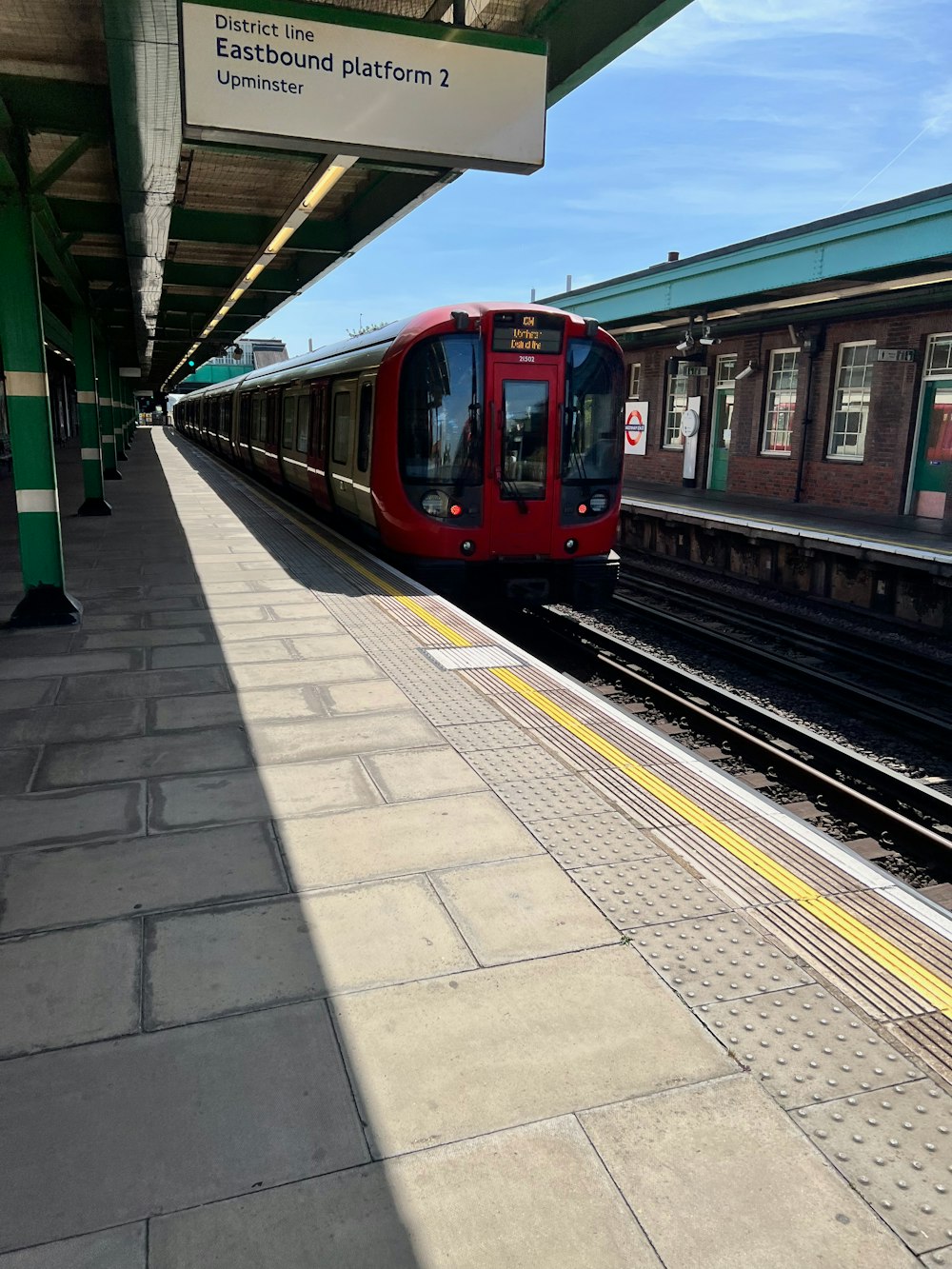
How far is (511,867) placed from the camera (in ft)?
11.1

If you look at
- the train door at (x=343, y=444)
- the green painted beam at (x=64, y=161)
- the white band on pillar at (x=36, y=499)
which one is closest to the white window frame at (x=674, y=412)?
the train door at (x=343, y=444)

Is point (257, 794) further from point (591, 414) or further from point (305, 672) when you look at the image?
point (591, 414)

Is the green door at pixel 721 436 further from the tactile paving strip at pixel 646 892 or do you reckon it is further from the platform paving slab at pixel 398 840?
the tactile paving strip at pixel 646 892

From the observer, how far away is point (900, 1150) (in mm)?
2119

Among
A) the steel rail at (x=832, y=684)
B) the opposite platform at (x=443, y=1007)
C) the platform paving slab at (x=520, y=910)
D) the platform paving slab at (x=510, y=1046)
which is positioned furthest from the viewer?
the steel rail at (x=832, y=684)

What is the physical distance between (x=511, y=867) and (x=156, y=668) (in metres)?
3.36

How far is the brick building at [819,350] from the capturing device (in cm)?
1164

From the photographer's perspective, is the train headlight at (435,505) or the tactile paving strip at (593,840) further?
the train headlight at (435,505)

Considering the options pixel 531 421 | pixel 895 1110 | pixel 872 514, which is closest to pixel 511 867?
pixel 895 1110

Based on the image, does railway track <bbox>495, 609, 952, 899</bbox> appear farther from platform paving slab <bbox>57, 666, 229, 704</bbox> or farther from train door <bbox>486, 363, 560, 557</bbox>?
platform paving slab <bbox>57, 666, 229, 704</bbox>

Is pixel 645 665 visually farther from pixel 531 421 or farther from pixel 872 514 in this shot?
pixel 872 514

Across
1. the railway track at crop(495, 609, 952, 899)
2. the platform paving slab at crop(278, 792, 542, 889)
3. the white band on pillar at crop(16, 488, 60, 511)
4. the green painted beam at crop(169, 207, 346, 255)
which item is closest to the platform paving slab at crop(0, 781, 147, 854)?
the platform paving slab at crop(278, 792, 542, 889)

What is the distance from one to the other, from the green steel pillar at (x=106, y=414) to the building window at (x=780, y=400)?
1344 centimetres

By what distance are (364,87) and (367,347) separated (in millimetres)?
5727
